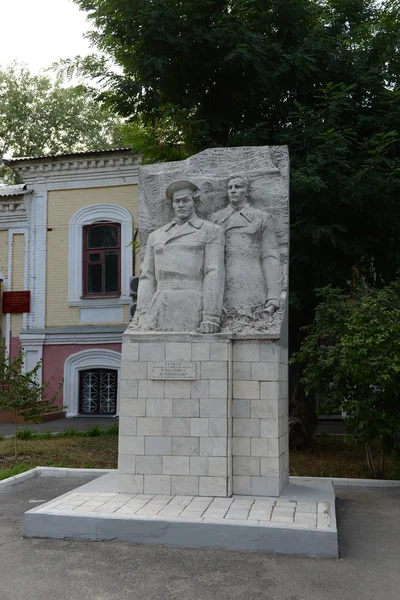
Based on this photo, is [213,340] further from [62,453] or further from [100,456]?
[62,453]

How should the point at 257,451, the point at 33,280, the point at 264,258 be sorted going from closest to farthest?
the point at 257,451 < the point at 264,258 < the point at 33,280

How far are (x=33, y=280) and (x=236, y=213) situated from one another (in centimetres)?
1160

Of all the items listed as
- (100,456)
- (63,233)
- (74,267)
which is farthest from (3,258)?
(100,456)

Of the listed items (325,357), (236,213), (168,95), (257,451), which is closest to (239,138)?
(168,95)

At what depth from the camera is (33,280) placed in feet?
57.4

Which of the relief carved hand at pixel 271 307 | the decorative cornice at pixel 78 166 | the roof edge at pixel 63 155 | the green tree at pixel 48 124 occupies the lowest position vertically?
the relief carved hand at pixel 271 307

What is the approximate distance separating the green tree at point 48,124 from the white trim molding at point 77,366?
11489 mm

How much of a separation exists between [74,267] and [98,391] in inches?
135

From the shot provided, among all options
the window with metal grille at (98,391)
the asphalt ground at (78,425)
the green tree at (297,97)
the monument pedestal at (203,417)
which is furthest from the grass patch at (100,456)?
the window with metal grille at (98,391)

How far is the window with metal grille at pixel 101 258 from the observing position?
1723 cm

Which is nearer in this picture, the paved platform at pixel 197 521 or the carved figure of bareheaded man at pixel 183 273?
the paved platform at pixel 197 521

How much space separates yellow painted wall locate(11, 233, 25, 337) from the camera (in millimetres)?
17578

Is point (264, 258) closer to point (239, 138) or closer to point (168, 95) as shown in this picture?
point (239, 138)

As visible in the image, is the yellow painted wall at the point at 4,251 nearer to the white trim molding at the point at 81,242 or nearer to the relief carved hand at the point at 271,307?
the white trim molding at the point at 81,242
